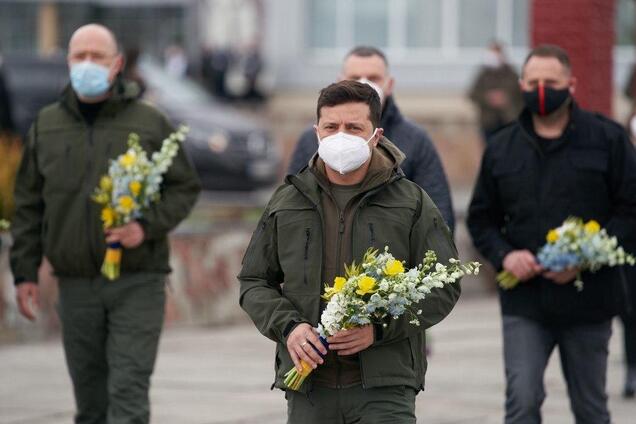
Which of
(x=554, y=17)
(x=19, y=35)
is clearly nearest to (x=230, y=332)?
(x=554, y=17)

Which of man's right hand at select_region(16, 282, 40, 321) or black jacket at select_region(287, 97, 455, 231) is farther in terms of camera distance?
man's right hand at select_region(16, 282, 40, 321)

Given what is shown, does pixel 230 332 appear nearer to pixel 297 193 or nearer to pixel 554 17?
pixel 554 17

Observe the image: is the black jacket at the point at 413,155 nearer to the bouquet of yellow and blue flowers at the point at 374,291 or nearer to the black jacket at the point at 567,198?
the black jacket at the point at 567,198

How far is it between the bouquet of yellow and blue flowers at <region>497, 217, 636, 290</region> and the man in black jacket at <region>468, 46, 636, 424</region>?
2.6 inches

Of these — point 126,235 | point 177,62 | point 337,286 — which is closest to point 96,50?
point 126,235

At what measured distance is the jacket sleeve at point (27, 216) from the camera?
816 cm

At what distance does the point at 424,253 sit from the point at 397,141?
2.22m

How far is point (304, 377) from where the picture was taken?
19.0 feet

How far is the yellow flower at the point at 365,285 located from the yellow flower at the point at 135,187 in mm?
2451

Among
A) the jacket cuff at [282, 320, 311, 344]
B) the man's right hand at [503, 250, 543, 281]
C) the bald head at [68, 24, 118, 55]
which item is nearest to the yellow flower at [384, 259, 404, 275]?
the jacket cuff at [282, 320, 311, 344]

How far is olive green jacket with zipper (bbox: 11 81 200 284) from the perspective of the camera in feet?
26.3

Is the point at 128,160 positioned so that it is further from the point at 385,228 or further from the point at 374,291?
the point at 374,291

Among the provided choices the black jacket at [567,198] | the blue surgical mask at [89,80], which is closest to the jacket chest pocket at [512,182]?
the black jacket at [567,198]

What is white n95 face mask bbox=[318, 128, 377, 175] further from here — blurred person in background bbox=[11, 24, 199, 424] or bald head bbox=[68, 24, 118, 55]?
bald head bbox=[68, 24, 118, 55]
